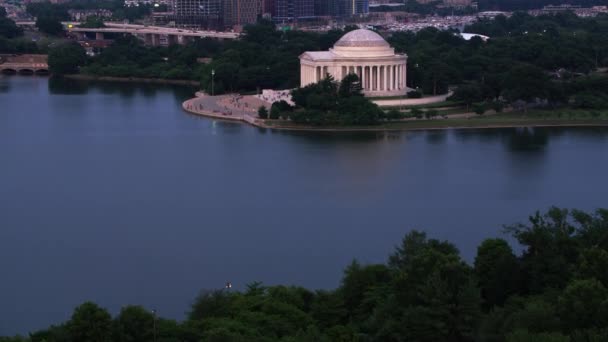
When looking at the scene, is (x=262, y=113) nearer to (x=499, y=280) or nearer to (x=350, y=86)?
(x=350, y=86)

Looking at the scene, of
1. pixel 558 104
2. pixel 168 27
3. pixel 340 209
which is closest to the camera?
pixel 340 209

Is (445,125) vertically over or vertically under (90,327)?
under

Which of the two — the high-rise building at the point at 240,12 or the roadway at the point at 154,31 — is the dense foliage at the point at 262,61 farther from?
the high-rise building at the point at 240,12

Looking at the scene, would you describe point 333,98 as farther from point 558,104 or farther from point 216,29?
point 216,29

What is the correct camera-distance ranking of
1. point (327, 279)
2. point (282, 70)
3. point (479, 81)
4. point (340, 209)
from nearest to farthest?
point (327, 279) < point (340, 209) < point (479, 81) < point (282, 70)

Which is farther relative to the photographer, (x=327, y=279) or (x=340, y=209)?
(x=340, y=209)

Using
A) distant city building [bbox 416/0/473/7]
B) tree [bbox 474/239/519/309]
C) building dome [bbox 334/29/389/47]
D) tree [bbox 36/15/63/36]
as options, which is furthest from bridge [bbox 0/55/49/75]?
distant city building [bbox 416/0/473/7]

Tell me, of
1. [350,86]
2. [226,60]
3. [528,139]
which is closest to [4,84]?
[226,60]

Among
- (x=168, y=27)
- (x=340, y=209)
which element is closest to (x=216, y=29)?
(x=168, y=27)

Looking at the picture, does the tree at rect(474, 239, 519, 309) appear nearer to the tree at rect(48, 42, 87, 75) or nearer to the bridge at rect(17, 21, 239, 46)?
the tree at rect(48, 42, 87, 75)
